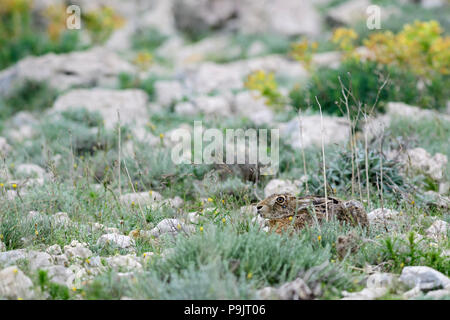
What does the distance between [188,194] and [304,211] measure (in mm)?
1676

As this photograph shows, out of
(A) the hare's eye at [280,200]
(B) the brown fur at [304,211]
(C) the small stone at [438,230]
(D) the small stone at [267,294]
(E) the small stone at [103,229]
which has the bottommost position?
(D) the small stone at [267,294]

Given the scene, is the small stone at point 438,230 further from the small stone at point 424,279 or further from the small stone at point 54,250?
the small stone at point 54,250

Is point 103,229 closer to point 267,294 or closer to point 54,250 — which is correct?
point 54,250

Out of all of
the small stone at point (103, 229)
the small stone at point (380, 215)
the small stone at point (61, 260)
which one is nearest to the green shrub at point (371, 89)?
the small stone at point (380, 215)

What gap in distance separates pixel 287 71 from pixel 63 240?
908 cm

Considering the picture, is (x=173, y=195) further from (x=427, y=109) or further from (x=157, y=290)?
(x=427, y=109)

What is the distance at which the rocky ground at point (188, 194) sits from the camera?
2.92 meters

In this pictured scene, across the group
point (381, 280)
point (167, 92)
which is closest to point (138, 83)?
point (167, 92)

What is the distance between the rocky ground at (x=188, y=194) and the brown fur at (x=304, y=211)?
104 mm

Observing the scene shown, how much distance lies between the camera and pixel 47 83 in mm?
9422

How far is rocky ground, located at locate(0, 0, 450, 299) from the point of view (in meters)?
2.92

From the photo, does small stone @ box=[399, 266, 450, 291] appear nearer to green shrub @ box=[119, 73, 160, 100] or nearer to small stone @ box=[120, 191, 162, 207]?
small stone @ box=[120, 191, 162, 207]

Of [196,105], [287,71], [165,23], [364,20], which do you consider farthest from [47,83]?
[165,23]

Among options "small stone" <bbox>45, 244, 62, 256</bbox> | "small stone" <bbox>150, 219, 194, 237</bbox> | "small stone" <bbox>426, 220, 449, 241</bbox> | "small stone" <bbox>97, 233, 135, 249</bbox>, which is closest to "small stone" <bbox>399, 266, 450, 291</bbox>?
"small stone" <bbox>426, 220, 449, 241</bbox>
